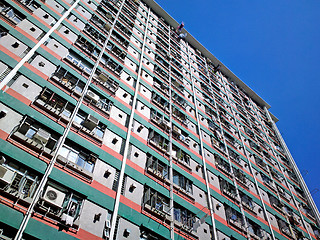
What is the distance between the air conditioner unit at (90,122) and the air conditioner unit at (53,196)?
5336mm

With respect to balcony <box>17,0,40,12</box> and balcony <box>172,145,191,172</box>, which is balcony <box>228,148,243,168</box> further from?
balcony <box>17,0,40,12</box>

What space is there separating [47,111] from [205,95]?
23321 millimetres

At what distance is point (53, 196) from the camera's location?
13344mm

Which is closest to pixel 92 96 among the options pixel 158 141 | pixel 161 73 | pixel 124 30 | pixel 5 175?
pixel 158 141

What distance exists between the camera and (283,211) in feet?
97.9

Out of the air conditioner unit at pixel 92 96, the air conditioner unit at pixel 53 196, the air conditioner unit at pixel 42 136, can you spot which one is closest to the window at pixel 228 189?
the air conditioner unit at pixel 92 96

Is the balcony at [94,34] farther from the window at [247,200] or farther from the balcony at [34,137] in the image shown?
the window at [247,200]

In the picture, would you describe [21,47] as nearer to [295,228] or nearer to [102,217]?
[102,217]

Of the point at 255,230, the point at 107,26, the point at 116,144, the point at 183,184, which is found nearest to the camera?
the point at 116,144

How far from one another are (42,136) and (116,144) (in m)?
5.34

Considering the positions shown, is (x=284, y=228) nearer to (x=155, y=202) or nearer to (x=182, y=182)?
(x=182, y=182)

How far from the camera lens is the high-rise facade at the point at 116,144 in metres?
13.9

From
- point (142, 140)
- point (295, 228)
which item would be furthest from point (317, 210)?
point (142, 140)

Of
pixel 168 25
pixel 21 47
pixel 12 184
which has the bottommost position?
pixel 12 184
